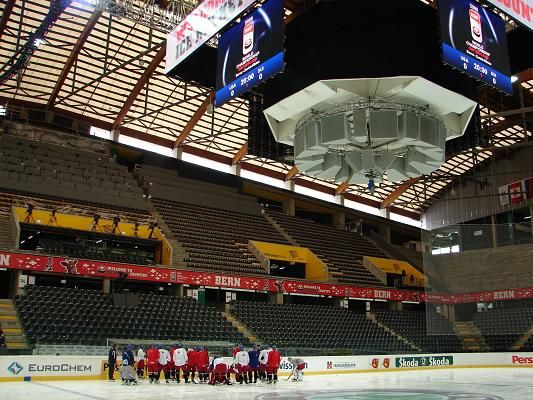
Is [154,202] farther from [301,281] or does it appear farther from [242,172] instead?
[301,281]

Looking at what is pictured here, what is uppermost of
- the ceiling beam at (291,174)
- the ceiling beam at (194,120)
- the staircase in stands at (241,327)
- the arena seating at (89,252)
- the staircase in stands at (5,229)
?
the ceiling beam at (194,120)

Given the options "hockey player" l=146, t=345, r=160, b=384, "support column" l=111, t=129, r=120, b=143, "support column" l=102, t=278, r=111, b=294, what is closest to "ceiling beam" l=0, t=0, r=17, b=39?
"support column" l=111, t=129, r=120, b=143

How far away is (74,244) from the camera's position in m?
31.0

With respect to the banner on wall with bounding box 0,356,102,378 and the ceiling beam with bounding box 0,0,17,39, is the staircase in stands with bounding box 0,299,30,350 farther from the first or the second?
the ceiling beam with bounding box 0,0,17,39

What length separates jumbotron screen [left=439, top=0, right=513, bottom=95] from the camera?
1288cm

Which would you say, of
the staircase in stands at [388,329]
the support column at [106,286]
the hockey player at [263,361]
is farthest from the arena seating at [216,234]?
the hockey player at [263,361]

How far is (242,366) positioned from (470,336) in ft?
45.9

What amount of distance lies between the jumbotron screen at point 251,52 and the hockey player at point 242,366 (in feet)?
31.2

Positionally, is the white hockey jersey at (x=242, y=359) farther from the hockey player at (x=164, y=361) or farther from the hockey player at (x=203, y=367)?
the hockey player at (x=164, y=361)

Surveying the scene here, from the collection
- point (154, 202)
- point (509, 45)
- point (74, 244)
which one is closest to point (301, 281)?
point (154, 202)

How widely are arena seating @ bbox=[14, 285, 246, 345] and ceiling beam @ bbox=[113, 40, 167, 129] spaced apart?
13179mm

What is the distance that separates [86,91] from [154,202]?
877 cm

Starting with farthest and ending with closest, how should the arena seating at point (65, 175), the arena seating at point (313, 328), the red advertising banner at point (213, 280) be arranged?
1. the arena seating at point (65, 175)
2. the arena seating at point (313, 328)
3. the red advertising banner at point (213, 280)

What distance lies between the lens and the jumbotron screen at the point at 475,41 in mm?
12875
